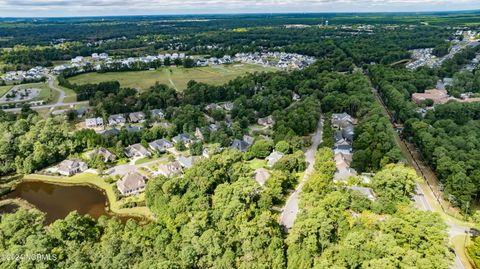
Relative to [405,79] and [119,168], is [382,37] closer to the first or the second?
[405,79]

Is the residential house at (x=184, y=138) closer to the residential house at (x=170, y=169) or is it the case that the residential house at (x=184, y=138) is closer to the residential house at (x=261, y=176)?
the residential house at (x=170, y=169)

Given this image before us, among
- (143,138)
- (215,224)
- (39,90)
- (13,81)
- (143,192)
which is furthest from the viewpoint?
(13,81)

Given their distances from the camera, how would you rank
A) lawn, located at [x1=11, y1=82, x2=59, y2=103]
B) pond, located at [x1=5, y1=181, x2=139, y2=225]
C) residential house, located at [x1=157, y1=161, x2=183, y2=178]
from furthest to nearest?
lawn, located at [x1=11, y1=82, x2=59, y2=103] → residential house, located at [x1=157, y1=161, x2=183, y2=178] → pond, located at [x1=5, y1=181, x2=139, y2=225]

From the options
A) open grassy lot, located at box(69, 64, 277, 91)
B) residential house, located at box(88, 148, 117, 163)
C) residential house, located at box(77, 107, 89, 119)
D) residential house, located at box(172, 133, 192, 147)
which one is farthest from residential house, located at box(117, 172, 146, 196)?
open grassy lot, located at box(69, 64, 277, 91)

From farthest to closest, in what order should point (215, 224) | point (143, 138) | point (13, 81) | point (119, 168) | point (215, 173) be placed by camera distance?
point (13, 81), point (143, 138), point (119, 168), point (215, 173), point (215, 224)

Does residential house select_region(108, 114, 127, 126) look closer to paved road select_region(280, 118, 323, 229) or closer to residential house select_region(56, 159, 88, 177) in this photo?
residential house select_region(56, 159, 88, 177)

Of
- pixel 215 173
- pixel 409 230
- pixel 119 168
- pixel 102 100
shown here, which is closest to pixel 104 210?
pixel 119 168

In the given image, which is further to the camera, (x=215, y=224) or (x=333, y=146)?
(x=333, y=146)
